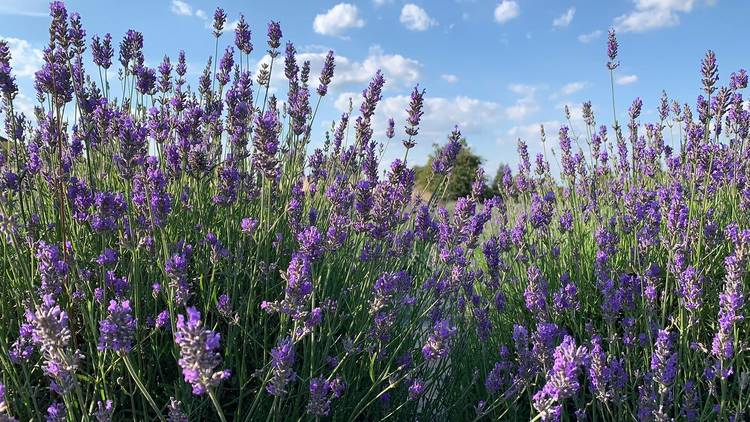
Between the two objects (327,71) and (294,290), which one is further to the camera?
(327,71)

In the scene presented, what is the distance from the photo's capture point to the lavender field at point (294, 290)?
1.80 metres

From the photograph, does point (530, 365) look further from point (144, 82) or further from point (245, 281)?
point (144, 82)

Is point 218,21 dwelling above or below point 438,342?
above

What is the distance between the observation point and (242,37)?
3.66m

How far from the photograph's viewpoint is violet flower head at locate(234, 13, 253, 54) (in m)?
3.65

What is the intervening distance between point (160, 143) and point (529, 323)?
87.5 inches

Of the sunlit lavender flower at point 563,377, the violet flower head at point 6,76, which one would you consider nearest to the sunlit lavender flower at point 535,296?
the sunlit lavender flower at point 563,377

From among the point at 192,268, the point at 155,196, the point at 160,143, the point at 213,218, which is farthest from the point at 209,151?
the point at 155,196

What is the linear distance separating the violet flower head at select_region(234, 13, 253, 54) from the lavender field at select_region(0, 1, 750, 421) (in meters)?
0.01

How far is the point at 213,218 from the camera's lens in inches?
118

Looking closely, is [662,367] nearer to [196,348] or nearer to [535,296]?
[535,296]

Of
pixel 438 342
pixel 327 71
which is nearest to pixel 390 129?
pixel 327 71

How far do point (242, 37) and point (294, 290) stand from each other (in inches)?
96.8

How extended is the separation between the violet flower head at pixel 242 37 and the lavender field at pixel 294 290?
0.01 meters
